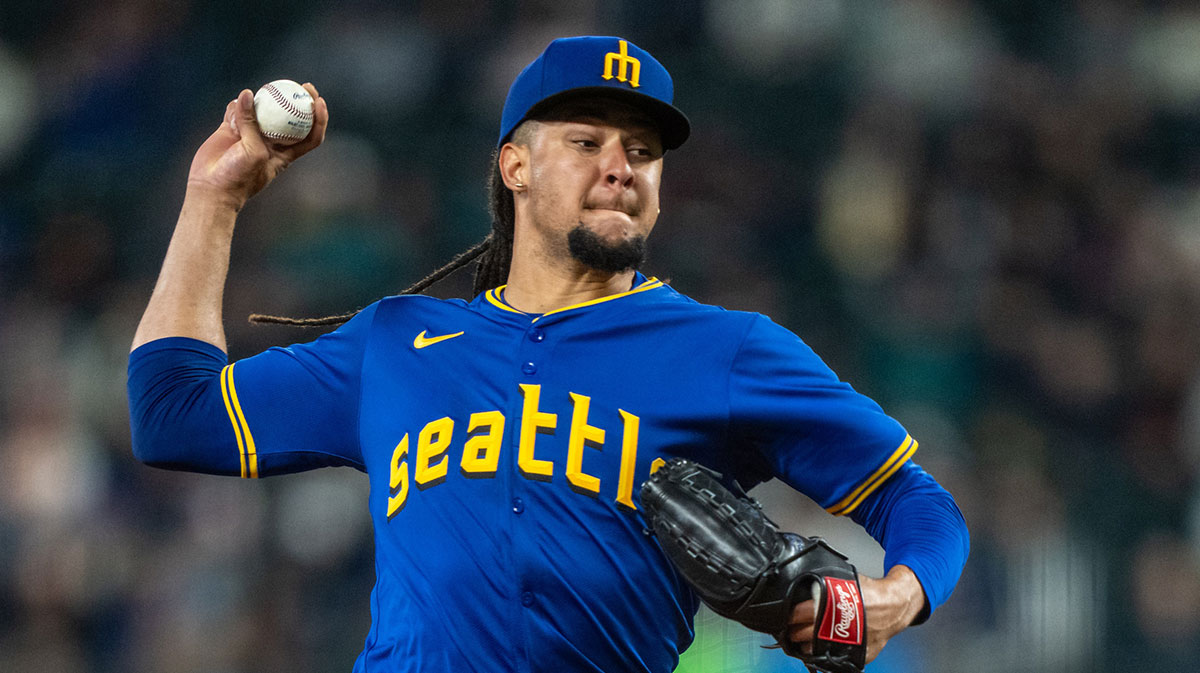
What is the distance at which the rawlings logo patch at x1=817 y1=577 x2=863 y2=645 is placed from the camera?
2.28m

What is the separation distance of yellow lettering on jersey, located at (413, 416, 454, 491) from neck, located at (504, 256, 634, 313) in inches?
16.4

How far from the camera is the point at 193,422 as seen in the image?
114 inches

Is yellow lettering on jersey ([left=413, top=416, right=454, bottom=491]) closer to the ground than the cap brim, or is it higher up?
closer to the ground

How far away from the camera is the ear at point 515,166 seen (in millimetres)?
3162

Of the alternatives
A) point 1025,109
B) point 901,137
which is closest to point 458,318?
point 901,137

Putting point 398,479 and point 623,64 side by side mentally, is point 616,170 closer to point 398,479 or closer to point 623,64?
point 623,64

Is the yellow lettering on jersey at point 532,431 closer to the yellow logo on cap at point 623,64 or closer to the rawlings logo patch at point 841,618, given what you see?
the rawlings logo patch at point 841,618

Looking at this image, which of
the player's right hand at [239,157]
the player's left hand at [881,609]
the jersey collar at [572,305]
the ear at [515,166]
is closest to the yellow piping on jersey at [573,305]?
the jersey collar at [572,305]

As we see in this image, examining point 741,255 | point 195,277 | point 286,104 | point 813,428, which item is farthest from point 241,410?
point 741,255

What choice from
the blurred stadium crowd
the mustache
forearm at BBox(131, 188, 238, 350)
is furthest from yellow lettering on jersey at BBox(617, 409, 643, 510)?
Answer: the blurred stadium crowd

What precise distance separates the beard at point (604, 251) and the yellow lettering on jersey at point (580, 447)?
17.4 inches

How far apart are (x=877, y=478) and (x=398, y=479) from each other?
3.23ft

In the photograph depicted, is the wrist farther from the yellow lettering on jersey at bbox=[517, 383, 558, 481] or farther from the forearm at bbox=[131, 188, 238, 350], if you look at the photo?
the yellow lettering on jersey at bbox=[517, 383, 558, 481]

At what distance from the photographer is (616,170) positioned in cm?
294
